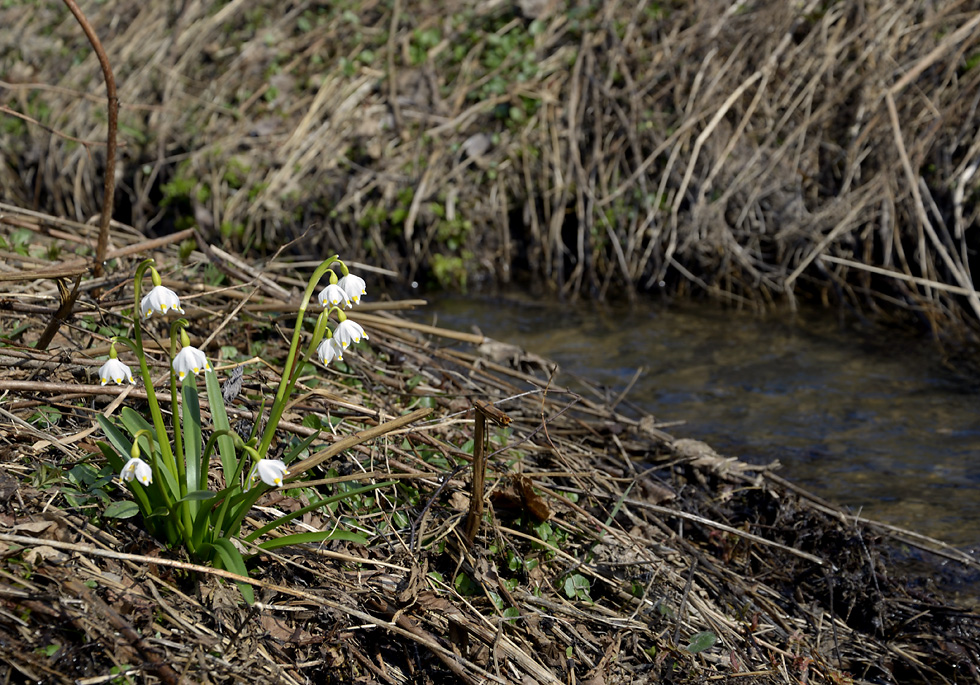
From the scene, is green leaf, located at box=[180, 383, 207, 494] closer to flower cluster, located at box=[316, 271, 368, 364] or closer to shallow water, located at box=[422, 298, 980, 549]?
flower cluster, located at box=[316, 271, 368, 364]

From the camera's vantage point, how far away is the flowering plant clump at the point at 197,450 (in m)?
1.86

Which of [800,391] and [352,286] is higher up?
[352,286]

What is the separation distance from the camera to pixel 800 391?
4754 millimetres

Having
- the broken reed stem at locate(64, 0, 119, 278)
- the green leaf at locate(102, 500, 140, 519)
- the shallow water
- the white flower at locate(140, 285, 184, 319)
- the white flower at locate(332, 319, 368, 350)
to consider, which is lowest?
the shallow water

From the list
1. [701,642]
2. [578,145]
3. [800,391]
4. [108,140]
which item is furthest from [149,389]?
[578,145]

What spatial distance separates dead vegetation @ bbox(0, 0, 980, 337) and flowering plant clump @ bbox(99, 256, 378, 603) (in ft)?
14.7

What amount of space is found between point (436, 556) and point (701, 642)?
80 cm

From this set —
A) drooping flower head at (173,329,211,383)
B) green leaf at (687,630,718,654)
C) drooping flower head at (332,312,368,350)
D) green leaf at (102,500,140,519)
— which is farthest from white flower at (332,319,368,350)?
green leaf at (687,630,718,654)

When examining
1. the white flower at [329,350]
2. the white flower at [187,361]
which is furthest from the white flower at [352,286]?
the white flower at [187,361]

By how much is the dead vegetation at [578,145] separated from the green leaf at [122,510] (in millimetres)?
4564

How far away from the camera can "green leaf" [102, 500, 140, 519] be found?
1.98 metres

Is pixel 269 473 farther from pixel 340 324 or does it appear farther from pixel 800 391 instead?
pixel 800 391

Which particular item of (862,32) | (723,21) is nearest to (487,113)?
(723,21)

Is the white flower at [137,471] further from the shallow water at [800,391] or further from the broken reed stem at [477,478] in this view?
the shallow water at [800,391]
